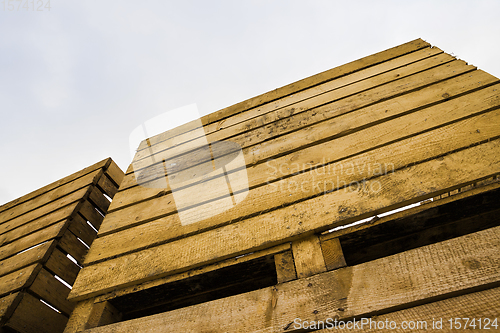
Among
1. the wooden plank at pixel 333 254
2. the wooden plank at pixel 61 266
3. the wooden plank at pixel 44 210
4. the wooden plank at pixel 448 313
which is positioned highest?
the wooden plank at pixel 44 210

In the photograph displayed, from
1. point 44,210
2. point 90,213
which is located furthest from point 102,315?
point 44,210

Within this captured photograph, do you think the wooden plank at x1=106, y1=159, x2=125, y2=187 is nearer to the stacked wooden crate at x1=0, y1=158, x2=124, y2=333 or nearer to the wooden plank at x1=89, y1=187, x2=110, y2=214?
the stacked wooden crate at x1=0, y1=158, x2=124, y2=333

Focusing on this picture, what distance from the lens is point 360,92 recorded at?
2.20 m

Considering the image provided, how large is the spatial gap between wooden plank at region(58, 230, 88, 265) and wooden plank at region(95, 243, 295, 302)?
91cm

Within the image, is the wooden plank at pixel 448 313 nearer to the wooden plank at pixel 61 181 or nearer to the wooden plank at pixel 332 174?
the wooden plank at pixel 332 174

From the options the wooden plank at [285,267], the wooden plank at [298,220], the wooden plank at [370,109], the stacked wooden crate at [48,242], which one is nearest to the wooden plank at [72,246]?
the stacked wooden crate at [48,242]

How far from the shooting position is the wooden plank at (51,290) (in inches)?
75.7

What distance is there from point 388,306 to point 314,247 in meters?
0.40

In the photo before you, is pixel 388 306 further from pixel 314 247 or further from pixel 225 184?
pixel 225 184

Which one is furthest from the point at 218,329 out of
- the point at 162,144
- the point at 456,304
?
the point at 162,144

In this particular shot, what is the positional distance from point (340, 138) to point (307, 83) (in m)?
1.06

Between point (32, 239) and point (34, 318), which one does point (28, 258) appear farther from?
point (34, 318)

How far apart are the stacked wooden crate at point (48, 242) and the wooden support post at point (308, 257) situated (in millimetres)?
1749

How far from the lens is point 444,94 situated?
70.6 inches
